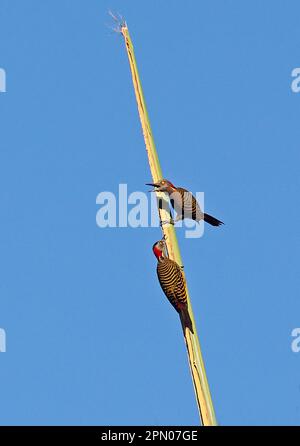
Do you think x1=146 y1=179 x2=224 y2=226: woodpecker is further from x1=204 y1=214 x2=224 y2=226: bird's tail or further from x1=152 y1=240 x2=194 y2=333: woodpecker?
x1=152 y1=240 x2=194 y2=333: woodpecker

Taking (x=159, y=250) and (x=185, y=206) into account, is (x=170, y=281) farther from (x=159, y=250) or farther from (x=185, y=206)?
(x=185, y=206)

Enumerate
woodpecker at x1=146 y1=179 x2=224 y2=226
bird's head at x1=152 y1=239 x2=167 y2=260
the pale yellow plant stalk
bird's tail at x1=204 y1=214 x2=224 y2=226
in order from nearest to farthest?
the pale yellow plant stalk < bird's head at x1=152 y1=239 x2=167 y2=260 < woodpecker at x1=146 y1=179 x2=224 y2=226 < bird's tail at x1=204 y1=214 x2=224 y2=226

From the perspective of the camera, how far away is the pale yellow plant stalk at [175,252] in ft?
7.79

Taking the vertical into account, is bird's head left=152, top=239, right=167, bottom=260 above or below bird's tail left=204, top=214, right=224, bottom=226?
below

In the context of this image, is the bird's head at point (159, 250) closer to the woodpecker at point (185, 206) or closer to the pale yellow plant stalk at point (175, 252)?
the pale yellow plant stalk at point (175, 252)

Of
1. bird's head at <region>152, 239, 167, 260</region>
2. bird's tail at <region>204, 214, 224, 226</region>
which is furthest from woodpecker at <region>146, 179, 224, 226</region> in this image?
bird's head at <region>152, 239, 167, 260</region>

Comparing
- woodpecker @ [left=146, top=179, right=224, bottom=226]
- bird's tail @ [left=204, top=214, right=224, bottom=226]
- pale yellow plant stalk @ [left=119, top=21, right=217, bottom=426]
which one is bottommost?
pale yellow plant stalk @ [left=119, top=21, right=217, bottom=426]

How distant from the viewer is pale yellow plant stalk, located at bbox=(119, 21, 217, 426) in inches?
→ 93.4

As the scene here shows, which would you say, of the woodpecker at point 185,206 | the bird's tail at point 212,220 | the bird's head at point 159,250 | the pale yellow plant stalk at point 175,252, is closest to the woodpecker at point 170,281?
the bird's head at point 159,250
